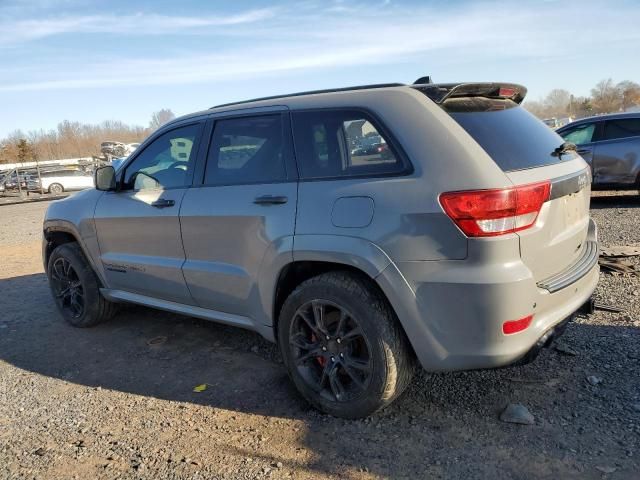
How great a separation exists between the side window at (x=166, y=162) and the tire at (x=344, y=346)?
144cm

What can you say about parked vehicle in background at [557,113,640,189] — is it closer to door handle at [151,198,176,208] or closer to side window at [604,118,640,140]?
side window at [604,118,640,140]

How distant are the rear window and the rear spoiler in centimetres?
4

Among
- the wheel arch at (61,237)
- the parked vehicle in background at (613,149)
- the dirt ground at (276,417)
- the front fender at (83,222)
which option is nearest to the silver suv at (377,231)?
the dirt ground at (276,417)

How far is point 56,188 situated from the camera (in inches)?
1158

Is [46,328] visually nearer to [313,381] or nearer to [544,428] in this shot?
[313,381]

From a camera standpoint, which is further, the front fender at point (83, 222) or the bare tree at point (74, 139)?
the bare tree at point (74, 139)

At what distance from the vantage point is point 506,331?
2627 millimetres

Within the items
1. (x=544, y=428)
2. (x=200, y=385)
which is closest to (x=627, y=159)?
(x=544, y=428)

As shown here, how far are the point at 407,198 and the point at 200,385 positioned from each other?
6.76 ft

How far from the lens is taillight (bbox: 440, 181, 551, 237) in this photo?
2570 mm

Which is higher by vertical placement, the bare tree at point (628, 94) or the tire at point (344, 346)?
the tire at point (344, 346)

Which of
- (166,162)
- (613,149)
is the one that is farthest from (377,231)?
(613,149)

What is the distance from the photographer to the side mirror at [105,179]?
4441 mm

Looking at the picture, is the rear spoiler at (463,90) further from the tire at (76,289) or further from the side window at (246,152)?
the tire at (76,289)
